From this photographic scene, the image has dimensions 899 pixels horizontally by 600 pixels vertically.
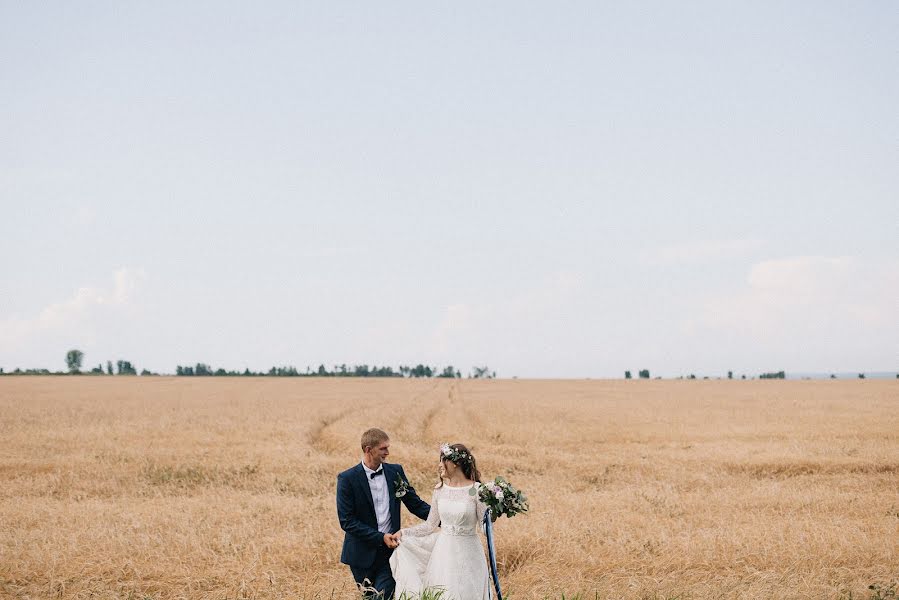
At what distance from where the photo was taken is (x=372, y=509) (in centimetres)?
705

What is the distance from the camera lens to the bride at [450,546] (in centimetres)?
694

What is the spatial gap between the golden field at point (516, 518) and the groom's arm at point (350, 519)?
1.87m

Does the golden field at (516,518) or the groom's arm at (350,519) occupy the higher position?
the groom's arm at (350,519)

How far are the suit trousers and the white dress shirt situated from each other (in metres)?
0.33

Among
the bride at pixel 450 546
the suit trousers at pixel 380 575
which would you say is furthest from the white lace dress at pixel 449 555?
the suit trousers at pixel 380 575

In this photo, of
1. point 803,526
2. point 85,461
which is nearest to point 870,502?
point 803,526

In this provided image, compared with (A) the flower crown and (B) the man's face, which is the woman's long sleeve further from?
(B) the man's face

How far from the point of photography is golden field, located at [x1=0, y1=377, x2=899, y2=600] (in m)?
9.52

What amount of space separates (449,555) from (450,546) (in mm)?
88

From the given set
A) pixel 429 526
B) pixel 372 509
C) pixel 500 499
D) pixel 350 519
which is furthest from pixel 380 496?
pixel 500 499

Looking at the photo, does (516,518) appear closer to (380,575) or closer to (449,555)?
(380,575)

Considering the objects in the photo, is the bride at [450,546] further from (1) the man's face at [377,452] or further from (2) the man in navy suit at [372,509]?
(1) the man's face at [377,452]

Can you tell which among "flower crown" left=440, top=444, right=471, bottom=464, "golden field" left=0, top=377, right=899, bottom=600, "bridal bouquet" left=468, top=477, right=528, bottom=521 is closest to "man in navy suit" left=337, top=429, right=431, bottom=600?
"flower crown" left=440, top=444, right=471, bottom=464

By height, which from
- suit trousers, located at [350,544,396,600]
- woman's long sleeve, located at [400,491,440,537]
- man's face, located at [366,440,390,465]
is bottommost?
suit trousers, located at [350,544,396,600]
